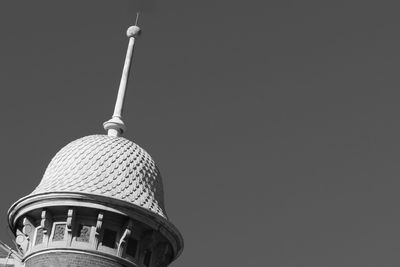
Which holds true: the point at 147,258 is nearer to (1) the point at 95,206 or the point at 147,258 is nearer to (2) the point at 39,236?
(1) the point at 95,206

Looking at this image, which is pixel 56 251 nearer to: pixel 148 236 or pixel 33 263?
pixel 33 263

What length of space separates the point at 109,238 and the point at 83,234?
0.84 m

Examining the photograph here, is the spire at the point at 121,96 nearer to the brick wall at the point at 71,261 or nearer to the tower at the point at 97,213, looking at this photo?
the tower at the point at 97,213

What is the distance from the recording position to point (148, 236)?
104 feet

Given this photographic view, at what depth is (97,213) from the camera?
30.8 metres

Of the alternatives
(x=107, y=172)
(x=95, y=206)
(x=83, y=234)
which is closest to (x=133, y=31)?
(x=107, y=172)

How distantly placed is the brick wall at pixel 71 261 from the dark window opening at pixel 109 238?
543 millimetres

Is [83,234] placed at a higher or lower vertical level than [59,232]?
lower

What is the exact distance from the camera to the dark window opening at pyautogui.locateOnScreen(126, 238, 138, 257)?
31273 millimetres

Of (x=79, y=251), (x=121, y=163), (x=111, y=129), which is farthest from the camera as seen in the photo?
(x=111, y=129)

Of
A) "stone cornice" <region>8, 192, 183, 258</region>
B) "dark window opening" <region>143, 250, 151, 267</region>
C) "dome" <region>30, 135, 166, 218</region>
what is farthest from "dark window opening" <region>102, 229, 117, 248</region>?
"dark window opening" <region>143, 250, 151, 267</region>

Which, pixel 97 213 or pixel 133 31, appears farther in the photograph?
pixel 133 31

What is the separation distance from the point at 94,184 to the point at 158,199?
242 cm

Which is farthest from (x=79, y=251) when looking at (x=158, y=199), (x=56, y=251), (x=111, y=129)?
(x=111, y=129)
